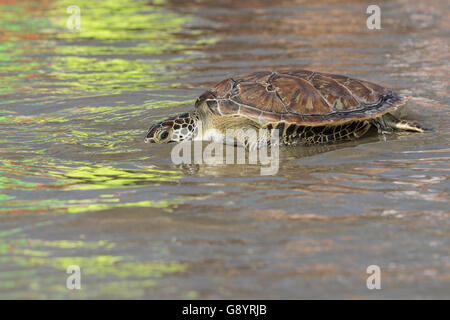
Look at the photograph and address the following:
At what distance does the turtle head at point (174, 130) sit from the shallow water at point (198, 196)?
0.11 meters

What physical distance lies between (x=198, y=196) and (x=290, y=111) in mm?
1632

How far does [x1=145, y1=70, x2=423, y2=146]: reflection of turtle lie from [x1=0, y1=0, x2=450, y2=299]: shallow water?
6.8 inches

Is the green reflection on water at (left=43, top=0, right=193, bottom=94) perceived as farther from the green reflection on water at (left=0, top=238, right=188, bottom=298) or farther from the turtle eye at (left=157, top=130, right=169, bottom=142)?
the green reflection on water at (left=0, top=238, right=188, bottom=298)

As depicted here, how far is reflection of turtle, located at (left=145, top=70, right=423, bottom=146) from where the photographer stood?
19.8ft

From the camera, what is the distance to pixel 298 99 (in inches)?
240

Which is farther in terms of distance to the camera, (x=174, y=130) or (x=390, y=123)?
(x=390, y=123)

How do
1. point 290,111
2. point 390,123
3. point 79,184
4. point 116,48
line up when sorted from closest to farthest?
point 79,184 → point 290,111 → point 390,123 → point 116,48

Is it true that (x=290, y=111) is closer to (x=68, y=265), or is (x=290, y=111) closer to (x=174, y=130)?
(x=174, y=130)

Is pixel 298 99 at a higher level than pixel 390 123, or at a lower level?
higher

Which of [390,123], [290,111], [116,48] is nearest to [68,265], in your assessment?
[290,111]

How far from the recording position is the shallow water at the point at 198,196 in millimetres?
3621

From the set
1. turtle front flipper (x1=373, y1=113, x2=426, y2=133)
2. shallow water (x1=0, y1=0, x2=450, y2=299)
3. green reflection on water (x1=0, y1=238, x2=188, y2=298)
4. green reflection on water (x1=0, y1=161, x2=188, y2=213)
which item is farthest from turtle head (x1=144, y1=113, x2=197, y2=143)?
green reflection on water (x1=0, y1=238, x2=188, y2=298)

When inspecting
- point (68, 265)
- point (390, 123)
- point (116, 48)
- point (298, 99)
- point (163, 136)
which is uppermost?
point (116, 48)
